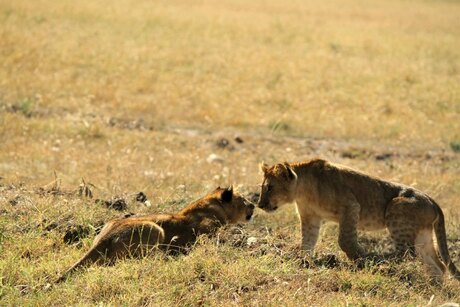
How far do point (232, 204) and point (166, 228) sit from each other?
99cm

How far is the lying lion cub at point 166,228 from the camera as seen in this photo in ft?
21.7

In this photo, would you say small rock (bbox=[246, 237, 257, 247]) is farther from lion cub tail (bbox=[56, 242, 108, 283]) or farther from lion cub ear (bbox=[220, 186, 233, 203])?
lion cub tail (bbox=[56, 242, 108, 283])

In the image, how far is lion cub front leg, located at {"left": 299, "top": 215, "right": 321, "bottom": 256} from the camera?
7797 mm

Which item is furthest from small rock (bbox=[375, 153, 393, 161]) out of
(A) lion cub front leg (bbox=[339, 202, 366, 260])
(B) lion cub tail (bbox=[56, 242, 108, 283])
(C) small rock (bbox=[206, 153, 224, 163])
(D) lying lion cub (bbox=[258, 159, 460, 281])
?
(B) lion cub tail (bbox=[56, 242, 108, 283])

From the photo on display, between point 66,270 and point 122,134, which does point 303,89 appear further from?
point 66,270

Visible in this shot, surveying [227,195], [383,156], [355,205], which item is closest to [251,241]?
[227,195]

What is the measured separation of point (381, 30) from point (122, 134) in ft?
61.3

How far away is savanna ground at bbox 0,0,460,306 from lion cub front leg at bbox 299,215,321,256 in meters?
0.17

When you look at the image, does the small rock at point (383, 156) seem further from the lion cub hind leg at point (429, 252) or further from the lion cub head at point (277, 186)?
the lion cub head at point (277, 186)

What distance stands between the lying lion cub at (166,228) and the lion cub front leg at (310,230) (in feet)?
1.86

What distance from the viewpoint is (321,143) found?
14.2m

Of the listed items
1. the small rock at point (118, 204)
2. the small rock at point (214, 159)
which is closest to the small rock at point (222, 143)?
the small rock at point (214, 159)

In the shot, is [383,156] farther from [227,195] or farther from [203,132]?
[227,195]

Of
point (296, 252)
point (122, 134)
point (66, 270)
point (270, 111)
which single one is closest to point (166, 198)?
point (296, 252)
